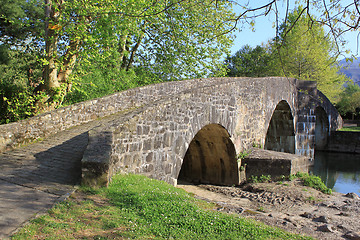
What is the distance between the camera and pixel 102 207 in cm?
459

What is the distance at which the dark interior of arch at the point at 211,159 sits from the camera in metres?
11.0

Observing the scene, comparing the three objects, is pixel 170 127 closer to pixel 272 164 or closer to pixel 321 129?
pixel 272 164

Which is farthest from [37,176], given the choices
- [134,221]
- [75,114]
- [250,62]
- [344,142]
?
[250,62]

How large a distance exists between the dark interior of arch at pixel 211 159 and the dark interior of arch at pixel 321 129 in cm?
1877

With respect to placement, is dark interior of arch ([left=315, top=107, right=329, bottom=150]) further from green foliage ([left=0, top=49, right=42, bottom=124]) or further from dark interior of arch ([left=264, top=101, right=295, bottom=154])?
green foliage ([left=0, top=49, right=42, bottom=124])

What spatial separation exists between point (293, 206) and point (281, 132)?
9.80m

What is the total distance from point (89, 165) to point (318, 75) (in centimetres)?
2765

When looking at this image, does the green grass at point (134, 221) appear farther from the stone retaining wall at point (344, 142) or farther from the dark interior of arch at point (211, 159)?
the stone retaining wall at point (344, 142)

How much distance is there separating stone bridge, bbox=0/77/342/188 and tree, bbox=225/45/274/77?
20.4 meters

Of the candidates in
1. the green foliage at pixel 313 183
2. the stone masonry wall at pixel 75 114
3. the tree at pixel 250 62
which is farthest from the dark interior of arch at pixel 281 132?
the tree at pixel 250 62

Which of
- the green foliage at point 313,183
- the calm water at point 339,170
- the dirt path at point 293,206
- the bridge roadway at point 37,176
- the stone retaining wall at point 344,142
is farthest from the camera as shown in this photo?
the stone retaining wall at point 344,142

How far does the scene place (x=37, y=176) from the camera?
221 inches

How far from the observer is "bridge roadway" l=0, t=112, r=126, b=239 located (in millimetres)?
4105

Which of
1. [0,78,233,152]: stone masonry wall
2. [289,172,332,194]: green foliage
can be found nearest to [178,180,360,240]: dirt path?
[289,172,332,194]: green foliage
